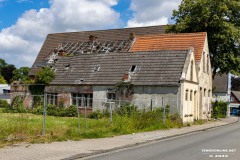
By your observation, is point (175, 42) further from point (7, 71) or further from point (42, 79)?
point (7, 71)

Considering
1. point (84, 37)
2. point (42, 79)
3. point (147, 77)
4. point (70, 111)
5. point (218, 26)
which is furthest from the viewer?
point (84, 37)

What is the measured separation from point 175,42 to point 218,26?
7204 millimetres

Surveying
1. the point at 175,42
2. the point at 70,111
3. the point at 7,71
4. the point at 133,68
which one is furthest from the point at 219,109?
the point at 7,71

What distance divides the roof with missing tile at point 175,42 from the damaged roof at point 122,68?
515cm

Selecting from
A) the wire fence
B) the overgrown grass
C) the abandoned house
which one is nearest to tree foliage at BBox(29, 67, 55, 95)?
the abandoned house

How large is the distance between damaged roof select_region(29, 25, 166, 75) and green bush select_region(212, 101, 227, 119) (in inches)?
517

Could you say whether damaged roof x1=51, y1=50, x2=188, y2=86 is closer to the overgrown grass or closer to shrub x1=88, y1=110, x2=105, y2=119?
shrub x1=88, y1=110, x2=105, y2=119

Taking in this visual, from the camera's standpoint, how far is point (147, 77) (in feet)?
101

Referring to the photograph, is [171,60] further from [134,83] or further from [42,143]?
[42,143]

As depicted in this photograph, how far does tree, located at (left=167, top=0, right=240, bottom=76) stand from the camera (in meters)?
42.2

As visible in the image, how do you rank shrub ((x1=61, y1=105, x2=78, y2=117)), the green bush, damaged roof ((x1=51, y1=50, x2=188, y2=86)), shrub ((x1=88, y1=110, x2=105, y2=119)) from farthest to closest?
the green bush → shrub ((x1=61, y1=105, x2=78, y2=117)) → shrub ((x1=88, y1=110, x2=105, y2=119)) → damaged roof ((x1=51, y1=50, x2=188, y2=86))

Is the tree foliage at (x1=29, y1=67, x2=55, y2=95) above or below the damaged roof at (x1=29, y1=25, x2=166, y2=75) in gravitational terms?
below

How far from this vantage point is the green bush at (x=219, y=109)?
48.2 metres

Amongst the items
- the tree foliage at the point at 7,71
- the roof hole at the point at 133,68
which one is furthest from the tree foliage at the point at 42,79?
the tree foliage at the point at 7,71
